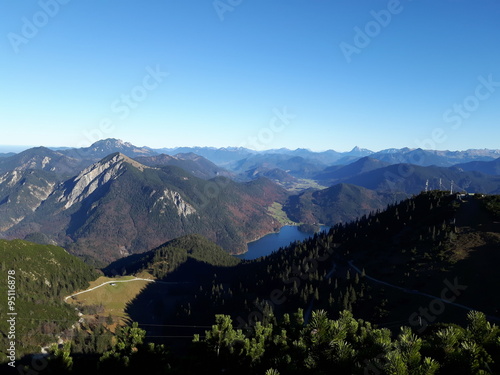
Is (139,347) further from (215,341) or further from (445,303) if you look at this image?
(445,303)

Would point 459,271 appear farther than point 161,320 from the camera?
No

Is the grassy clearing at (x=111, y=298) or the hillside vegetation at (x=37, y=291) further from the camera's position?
the grassy clearing at (x=111, y=298)

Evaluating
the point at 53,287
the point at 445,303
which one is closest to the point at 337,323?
the point at 445,303

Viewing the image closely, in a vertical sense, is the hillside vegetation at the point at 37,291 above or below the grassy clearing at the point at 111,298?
above

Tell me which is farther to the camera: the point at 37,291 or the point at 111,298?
the point at 111,298

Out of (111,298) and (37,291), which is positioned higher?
(37,291)

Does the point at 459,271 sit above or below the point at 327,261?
above

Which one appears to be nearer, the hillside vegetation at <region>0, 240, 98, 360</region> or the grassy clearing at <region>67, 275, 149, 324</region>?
the hillside vegetation at <region>0, 240, 98, 360</region>

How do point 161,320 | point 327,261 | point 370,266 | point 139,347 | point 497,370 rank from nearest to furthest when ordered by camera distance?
point 497,370 → point 139,347 → point 370,266 → point 327,261 → point 161,320

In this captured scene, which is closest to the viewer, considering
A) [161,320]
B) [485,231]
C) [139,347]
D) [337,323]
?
[337,323]

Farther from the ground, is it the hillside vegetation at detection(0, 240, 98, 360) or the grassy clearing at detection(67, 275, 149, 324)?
the hillside vegetation at detection(0, 240, 98, 360)

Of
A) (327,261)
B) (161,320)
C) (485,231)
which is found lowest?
(161,320)
